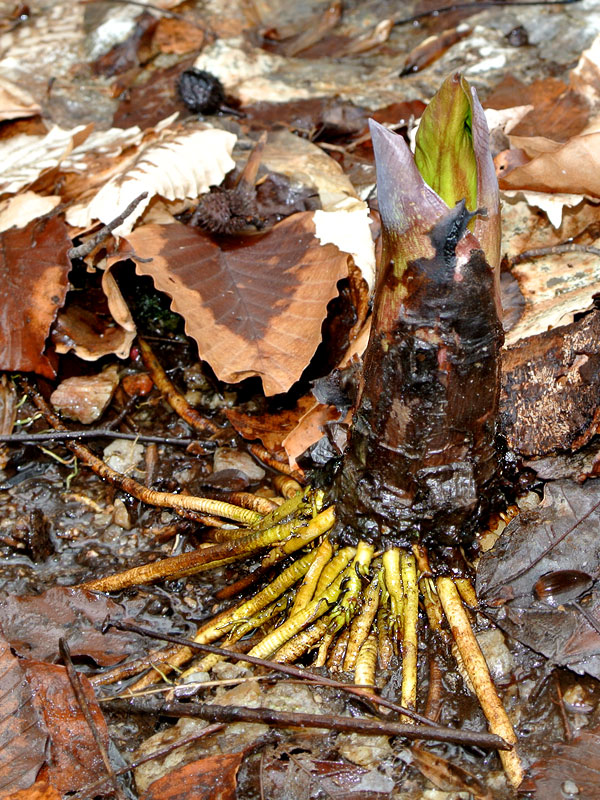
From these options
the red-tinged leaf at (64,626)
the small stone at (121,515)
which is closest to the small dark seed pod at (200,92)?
the small stone at (121,515)

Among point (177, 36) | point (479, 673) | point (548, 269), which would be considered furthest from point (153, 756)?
point (177, 36)

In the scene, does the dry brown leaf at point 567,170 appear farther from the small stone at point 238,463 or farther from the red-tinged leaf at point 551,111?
the small stone at point 238,463

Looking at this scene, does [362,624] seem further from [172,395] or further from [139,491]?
[172,395]

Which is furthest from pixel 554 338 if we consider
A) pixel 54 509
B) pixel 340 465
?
pixel 54 509

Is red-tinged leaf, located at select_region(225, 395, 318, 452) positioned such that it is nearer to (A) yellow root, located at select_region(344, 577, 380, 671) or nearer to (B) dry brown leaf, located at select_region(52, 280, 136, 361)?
(B) dry brown leaf, located at select_region(52, 280, 136, 361)

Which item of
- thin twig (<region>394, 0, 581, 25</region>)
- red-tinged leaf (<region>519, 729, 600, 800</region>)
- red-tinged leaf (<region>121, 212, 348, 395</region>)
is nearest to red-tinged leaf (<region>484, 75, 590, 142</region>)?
red-tinged leaf (<region>121, 212, 348, 395</region>)
